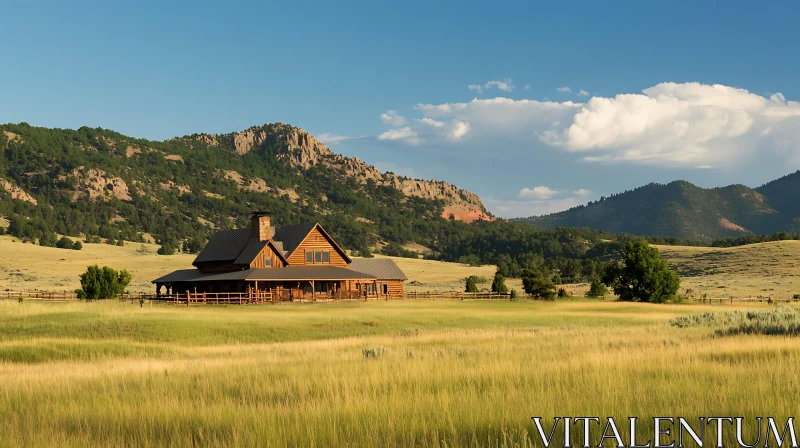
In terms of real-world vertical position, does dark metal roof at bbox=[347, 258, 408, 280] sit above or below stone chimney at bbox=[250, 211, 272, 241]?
below

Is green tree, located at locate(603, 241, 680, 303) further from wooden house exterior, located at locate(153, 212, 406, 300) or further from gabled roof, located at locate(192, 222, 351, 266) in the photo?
gabled roof, located at locate(192, 222, 351, 266)

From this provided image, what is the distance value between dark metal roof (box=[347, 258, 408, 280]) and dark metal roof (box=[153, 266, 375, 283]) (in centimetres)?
278

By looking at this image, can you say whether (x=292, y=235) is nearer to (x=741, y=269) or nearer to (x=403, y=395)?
(x=403, y=395)

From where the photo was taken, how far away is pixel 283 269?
67625 millimetres

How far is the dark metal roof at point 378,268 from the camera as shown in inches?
2972

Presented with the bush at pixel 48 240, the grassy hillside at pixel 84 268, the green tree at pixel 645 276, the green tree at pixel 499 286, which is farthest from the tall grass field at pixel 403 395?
the bush at pixel 48 240

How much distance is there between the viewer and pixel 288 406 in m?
10.2

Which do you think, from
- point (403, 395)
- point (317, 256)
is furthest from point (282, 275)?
point (403, 395)

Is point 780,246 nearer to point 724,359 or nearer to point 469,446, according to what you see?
point 724,359

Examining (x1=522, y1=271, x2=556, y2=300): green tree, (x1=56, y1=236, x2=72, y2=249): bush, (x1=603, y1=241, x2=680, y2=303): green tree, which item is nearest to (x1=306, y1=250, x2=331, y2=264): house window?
(x1=522, y1=271, x2=556, y2=300): green tree

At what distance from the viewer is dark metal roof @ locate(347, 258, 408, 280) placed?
2972 inches

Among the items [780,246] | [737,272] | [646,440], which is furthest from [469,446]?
[780,246]

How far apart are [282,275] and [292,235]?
833 centimetres

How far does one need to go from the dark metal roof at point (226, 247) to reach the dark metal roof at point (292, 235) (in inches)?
125
